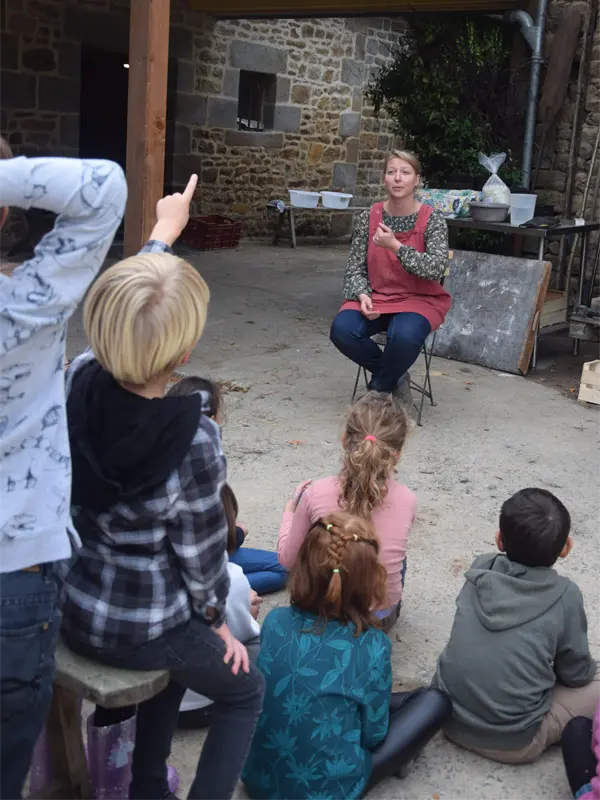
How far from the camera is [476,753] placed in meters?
2.44

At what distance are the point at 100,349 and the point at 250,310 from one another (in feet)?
20.1

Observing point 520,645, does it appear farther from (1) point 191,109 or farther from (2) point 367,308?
(1) point 191,109

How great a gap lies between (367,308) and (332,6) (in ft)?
17.6

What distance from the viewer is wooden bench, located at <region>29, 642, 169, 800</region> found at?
1.67 m

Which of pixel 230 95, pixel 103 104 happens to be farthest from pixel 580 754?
pixel 230 95

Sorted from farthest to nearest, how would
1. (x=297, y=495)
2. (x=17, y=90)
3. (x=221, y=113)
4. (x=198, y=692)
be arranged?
(x=221, y=113), (x=17, y=90), (x=297, y=495), (x=198, y=692)

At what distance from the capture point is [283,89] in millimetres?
12461

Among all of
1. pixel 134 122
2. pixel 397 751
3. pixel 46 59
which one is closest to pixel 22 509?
pixel 397 751

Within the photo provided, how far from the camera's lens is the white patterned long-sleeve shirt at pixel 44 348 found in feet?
4.57

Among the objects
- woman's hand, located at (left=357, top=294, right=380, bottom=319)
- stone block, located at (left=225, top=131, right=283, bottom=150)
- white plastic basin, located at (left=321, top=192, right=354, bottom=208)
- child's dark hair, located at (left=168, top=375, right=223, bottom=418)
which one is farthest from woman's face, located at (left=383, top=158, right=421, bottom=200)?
white plastic basin, located at (left=321, top=192, right=354, bottom=208)

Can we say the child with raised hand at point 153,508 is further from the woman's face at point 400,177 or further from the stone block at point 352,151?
the stone block at point 352,151

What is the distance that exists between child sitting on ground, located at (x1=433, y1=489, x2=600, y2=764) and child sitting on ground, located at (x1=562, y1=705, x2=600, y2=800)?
11 centimetres

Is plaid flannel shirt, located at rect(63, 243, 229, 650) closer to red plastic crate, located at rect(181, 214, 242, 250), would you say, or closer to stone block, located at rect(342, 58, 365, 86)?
red plastic crate, located at rect(181, 214, 242, 250)

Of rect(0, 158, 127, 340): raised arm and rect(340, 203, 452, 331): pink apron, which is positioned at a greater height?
rect(0, 158, 127, 340): raised arm
